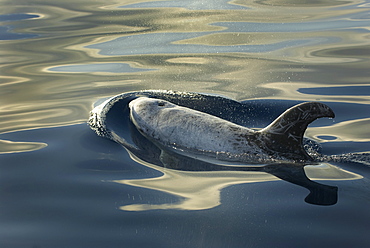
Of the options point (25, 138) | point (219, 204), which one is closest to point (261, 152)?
point (219, 204)

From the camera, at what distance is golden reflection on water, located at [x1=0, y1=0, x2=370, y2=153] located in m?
10.7

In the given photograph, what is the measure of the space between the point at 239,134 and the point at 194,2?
14.4 m

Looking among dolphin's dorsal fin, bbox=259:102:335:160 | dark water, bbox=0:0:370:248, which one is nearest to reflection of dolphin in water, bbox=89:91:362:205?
dolphin's dorsal fin, bbox=259:102:335:160

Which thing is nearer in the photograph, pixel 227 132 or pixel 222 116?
pixel 227 132

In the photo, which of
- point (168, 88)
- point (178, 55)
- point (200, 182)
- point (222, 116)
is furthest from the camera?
point (178, 55)

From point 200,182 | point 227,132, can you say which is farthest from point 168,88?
point 200,182

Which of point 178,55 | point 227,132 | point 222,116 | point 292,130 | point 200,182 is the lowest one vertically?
point 200,182

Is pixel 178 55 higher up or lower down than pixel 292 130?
higher up

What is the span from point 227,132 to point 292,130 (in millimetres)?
1047

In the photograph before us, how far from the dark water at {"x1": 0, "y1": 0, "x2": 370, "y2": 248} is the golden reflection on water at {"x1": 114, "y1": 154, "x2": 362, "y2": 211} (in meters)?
0.02

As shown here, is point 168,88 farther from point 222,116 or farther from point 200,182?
point 200,182

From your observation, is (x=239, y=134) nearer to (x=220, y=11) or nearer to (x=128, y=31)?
(x=128, y=31)

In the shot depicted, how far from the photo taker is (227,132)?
7668mm

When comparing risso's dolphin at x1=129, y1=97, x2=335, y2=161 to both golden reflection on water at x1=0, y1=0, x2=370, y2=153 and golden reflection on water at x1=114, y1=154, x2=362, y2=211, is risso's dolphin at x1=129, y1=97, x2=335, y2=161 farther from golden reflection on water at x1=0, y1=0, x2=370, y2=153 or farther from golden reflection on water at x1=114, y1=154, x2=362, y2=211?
golden reflection on water at x1=0, y1=0, x2=370, y2=153
